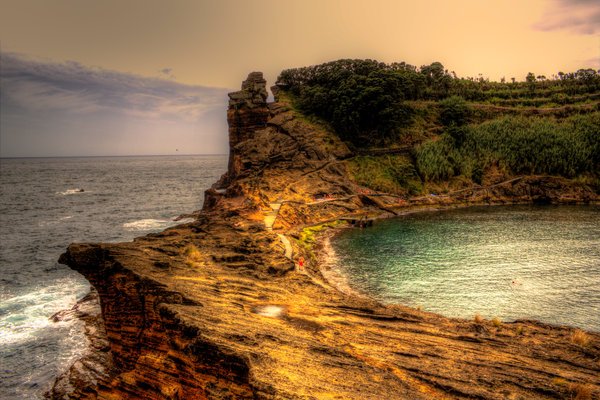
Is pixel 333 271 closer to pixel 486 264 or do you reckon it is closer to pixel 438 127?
pixel 486 264

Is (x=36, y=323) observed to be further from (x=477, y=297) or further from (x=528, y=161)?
(x=528, y=161)

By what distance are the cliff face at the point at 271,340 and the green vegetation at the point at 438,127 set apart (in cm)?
4255

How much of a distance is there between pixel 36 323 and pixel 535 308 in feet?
120

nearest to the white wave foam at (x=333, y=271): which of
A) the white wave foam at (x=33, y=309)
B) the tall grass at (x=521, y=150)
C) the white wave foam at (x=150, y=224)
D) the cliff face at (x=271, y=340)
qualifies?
the cliff face at (x=271, y=340)

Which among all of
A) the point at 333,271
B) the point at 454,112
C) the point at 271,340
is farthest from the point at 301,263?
the point at 454,112

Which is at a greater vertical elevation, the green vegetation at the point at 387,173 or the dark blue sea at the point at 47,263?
the green vegetation at the point at 387,173

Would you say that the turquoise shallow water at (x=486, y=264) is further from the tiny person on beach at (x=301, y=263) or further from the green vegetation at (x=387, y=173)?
the green vegetation at (x=387, y=173)

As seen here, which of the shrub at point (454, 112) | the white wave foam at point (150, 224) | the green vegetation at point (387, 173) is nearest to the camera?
the white wave foam at point (150, 224)

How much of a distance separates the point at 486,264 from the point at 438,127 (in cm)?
4983

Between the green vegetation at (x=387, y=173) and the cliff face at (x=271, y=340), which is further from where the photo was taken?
the green vegetation at (x=387, y=173)

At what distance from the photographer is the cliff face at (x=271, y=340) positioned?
12070 mm

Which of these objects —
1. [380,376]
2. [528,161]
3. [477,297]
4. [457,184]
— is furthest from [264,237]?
[528,161]

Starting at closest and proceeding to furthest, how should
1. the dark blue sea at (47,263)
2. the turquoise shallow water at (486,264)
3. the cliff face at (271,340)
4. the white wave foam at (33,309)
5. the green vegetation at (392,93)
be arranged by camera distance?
the cliff face at (271,340) → the dark blue sea at (47,263) → the turquoise shallow water at (486,264) → the white wave foam at (33,309) → the green vegetation at (392,93)

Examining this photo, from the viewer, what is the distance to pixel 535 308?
2708cm
